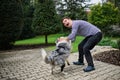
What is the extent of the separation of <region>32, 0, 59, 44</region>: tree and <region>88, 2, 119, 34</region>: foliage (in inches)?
308

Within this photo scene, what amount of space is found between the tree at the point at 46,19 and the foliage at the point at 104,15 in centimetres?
781

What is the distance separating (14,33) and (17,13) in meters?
1.17

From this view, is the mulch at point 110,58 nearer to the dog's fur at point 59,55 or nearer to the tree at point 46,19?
the dog's fur at point 59,55

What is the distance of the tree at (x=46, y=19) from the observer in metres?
→ 13.0

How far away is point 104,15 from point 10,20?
11.7 m

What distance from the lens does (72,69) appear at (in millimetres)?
5867

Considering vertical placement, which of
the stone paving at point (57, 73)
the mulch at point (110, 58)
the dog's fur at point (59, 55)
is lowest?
the mulch at point (110, 58)

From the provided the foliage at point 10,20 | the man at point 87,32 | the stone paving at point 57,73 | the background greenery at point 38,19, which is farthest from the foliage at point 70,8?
the man at point 87,32

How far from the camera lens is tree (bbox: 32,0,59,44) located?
512 inches

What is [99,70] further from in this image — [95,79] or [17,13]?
[17,13]

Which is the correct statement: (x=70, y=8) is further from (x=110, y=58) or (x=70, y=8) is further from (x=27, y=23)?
(x=110, y=58)

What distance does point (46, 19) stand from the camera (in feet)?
42.9

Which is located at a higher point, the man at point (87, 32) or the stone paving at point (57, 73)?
the man at point (87, 32)

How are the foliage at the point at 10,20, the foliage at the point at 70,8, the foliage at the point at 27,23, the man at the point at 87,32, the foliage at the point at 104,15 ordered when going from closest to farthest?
1. the man at the point at 87,32
2. the foliage at the point at 10,20
3. the foliage at the point at 27,23
4. the foliage at the point at 104,15
5. the foliage at the point at 70,8
